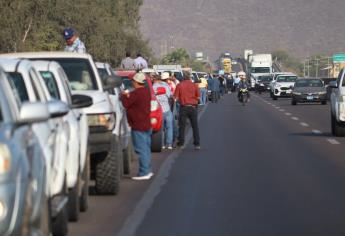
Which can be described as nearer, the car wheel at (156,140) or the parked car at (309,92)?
the car wheel at (156,140)

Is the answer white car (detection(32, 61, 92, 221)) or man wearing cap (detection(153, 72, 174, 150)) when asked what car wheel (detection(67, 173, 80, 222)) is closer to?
white car (detection(32, 61, 92, 221))

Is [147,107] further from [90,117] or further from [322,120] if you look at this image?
[322,120]

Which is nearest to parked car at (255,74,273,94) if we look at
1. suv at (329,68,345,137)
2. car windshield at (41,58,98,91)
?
suv at (329,68,345,137)

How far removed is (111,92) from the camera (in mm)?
16516

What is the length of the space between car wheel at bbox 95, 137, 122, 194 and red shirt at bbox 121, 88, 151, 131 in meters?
2.23

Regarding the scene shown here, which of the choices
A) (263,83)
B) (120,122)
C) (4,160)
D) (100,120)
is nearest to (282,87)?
(263,83)

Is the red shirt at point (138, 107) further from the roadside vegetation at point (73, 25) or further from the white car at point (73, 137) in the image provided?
the roadside vegetation at point (73, 25)

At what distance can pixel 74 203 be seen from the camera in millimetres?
11617

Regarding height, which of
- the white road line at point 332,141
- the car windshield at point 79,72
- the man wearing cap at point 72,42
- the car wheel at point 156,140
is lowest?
the white road line at point 332,141

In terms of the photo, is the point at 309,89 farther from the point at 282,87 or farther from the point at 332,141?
the point at 332,141

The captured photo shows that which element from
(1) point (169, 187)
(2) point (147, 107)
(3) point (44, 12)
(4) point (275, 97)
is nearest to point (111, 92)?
(2) point (147, 107)

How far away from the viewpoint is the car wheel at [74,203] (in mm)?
11430

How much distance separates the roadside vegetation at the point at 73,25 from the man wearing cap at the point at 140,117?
1288 inches

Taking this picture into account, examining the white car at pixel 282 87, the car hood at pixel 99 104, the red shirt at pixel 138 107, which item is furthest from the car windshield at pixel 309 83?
the car hood at pixel 99 104
